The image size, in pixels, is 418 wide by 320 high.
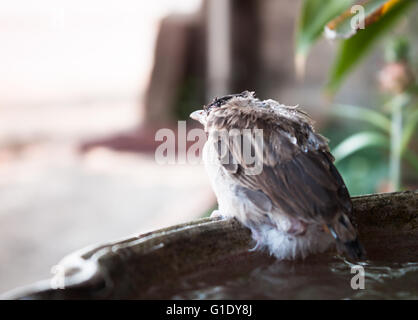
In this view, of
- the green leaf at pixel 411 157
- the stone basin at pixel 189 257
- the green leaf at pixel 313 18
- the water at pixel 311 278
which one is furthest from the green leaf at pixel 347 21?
the green leaf at pixel 411 157

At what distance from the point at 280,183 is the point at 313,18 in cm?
124

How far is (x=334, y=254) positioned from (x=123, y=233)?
3.48 m

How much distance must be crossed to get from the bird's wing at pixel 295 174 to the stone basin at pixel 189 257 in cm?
17

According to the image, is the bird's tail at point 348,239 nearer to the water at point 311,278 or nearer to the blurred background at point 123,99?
the water at point 311,278

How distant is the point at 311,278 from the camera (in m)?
1.94

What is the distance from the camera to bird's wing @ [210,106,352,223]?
1973 mm

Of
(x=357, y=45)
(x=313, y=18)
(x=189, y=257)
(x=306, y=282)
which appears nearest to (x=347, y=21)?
(x=313, y=18)

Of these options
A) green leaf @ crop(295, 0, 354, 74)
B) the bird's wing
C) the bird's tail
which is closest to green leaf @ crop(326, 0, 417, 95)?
green leaf @ crop(295, 0, 354, 74)

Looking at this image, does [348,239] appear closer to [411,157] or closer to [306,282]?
[306,282]

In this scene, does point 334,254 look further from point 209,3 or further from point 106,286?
point 209,3

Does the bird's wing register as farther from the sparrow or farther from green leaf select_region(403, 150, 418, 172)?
green leaf select_region(403, 150, 418, 172)

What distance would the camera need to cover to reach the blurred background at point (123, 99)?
5.50 meters

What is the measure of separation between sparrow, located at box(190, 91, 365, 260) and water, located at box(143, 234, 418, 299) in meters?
0.06

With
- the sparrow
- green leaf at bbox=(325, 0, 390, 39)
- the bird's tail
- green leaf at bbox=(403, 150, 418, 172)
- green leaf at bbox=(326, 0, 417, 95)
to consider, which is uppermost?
green leaf at bbox=(326, 0, 417, 95)
